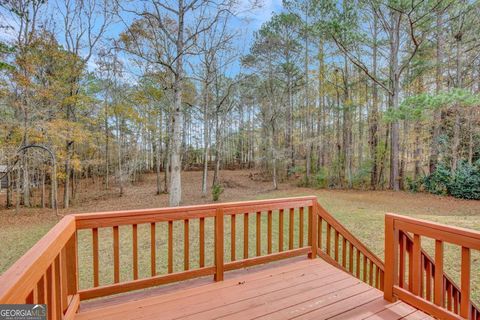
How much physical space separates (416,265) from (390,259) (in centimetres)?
22

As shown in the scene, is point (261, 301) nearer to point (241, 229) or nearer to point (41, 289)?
point (41, 289)

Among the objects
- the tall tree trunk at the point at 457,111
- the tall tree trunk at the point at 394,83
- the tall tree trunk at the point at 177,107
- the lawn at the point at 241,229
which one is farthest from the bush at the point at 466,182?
the tall tree trunk at the point at 177,107

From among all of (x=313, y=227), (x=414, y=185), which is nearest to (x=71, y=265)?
(x=313, y=227)

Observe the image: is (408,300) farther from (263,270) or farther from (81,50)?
(81,50)

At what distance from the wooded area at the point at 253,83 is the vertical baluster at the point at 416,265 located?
7187mm

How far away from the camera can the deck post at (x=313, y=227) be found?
10.1 ft

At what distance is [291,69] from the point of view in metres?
15.8

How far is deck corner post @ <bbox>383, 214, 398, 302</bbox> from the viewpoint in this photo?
2195 millimetres

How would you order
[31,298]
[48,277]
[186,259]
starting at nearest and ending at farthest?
[31,298] → [48,277] → [186,259]

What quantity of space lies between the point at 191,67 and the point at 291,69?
7.49m

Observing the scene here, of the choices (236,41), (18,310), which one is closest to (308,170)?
(236,41)

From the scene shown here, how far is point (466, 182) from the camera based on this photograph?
32.6 ft

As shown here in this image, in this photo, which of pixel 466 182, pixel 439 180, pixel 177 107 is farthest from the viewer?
pixel 439 180

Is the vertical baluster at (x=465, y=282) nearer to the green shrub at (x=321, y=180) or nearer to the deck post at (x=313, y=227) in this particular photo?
the deck post at (x=313, y=227)
